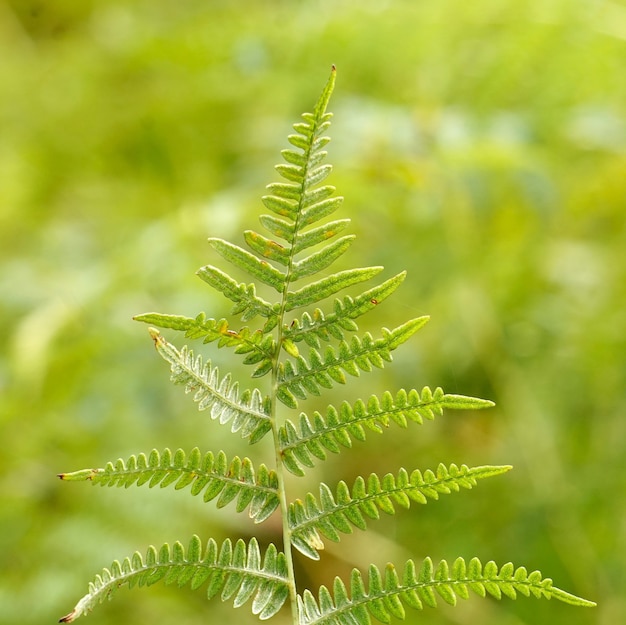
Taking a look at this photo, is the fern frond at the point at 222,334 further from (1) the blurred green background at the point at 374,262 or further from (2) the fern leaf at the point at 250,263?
(1) the blurred green background at the point at 374,262

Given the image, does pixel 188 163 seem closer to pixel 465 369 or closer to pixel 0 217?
pixel 0 217

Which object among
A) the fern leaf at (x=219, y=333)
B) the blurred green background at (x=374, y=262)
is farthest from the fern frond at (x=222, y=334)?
the blurred green background at (x=374, y=262)

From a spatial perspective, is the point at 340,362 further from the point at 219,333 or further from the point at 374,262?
the point at 374,262

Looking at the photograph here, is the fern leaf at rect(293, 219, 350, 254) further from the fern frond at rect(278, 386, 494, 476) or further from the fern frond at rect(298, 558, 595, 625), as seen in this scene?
the fern frond at rect(298, 558, 595, 625)

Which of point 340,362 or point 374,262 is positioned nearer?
point 340,362

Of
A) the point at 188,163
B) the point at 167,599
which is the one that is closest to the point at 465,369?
the point at 167,599

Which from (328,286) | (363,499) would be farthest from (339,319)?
(363,499)

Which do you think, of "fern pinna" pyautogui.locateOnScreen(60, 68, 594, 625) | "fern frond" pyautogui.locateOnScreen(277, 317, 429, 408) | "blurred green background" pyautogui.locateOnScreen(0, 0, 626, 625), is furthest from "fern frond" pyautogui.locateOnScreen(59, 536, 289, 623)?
"blurred green background" pyautogui.locateOnScreen(0, 0, 626, 625)
